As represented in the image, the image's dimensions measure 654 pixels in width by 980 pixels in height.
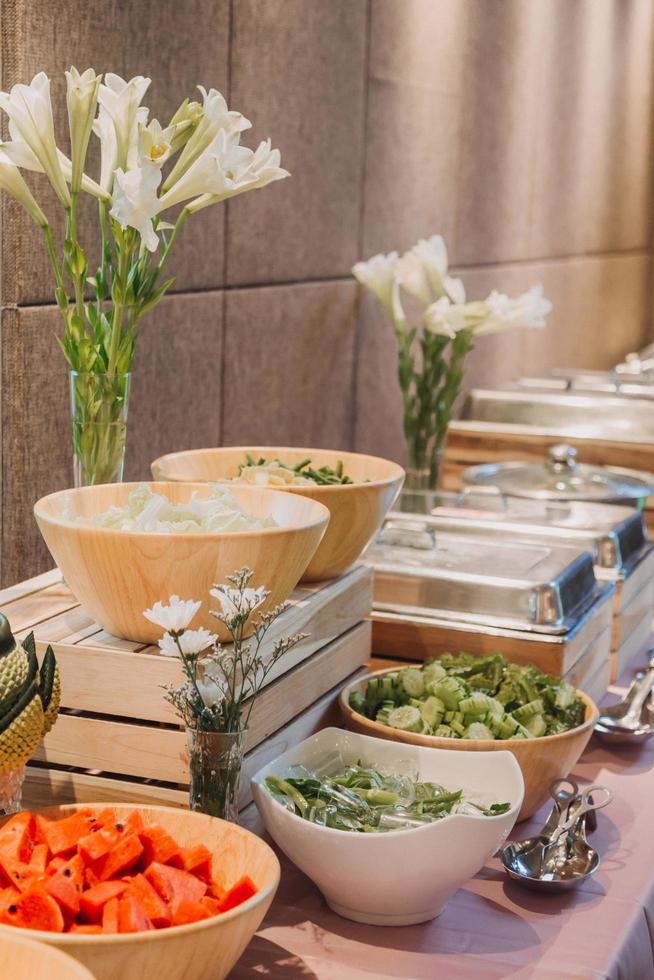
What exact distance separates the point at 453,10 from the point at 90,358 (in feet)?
6.72

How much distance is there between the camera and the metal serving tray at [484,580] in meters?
1.85

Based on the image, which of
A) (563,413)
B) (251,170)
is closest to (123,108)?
(251,170)

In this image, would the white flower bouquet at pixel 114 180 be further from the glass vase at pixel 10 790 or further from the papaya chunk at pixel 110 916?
the papaya chunk at pixel 110 916

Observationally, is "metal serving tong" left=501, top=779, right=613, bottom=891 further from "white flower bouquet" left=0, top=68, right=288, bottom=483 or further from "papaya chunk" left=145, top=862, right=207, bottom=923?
"white flower bouquet" left=0, top=68, right=288, bottom=483

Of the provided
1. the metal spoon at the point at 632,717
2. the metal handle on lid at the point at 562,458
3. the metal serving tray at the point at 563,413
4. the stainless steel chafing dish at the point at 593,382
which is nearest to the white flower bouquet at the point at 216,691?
the metal spoon at the point at 632,717

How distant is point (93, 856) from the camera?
1.07 metres

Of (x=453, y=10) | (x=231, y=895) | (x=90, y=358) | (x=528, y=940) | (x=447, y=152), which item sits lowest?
(x=528, y=940)

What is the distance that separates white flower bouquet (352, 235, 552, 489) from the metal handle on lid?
→ 9.0 inches

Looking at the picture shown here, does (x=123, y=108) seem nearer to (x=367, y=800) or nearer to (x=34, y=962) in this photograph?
(x=367, y=800)

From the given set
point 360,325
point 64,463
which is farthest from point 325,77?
point 64,463

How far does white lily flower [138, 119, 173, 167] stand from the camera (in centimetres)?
141

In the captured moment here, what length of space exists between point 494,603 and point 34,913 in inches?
39.0

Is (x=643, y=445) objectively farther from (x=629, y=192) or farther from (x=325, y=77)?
(x=629, y=192)

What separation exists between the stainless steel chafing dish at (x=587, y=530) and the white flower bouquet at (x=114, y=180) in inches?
29.0
